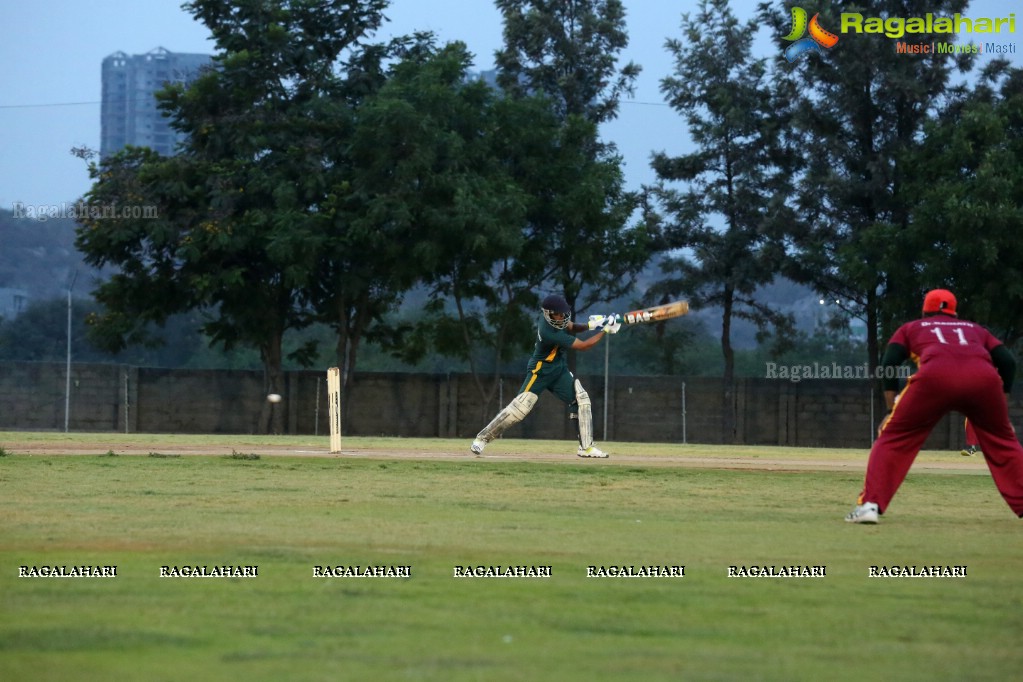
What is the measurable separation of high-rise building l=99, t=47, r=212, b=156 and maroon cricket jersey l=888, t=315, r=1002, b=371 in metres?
118

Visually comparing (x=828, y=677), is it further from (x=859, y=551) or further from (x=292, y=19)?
(x=292, y=19)

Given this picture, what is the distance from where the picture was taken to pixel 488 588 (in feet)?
24.5

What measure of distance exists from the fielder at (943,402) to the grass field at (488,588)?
449 millimetres

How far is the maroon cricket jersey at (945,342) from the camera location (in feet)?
37.6

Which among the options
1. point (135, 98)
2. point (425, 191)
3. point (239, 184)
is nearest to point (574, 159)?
point (425, 191)

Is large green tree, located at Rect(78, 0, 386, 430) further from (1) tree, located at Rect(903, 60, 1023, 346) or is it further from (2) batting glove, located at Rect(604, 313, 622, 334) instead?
(2) batting glove, located at Rect(604, 313, 622, 334)

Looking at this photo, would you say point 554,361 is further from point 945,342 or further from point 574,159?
point 574,159

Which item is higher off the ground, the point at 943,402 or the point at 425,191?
the point at 425,191

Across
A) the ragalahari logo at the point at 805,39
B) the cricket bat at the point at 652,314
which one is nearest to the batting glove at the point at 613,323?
the cricket bat at the point at 652,314

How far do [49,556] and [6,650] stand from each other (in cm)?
297

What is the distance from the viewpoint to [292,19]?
47.8 metres

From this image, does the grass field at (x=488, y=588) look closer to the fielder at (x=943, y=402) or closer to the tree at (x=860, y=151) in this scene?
the fielder at (x=943, y=402)

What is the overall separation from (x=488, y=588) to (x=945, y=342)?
5.58 m

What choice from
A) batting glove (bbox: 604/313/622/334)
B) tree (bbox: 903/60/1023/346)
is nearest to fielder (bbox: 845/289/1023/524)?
batting glove (bbox: 604/313/622/334)
